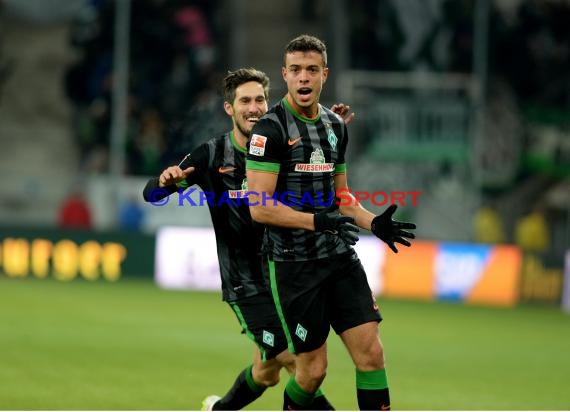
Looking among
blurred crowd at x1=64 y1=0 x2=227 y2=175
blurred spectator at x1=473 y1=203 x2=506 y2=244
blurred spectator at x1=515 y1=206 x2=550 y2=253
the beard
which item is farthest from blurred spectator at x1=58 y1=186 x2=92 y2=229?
the beard

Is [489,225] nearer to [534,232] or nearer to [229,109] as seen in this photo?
[534,232]

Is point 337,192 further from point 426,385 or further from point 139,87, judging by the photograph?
point 139,87

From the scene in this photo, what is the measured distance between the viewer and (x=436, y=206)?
19.9m

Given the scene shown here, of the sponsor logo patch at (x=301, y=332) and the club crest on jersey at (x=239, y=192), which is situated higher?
the club crest on jersey at (x=239, y=192)

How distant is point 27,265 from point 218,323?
615 cm

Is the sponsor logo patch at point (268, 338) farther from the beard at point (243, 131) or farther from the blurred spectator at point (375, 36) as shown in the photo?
the blurred spectator at point (375, 36)

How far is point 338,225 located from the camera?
640 cm

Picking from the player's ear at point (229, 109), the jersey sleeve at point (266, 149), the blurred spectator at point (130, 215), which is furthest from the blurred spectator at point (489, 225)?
the jersey sleeve at point (266, 149)

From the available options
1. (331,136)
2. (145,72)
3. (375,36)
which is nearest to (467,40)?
(375,36)

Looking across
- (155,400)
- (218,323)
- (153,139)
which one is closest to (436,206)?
(153,139)

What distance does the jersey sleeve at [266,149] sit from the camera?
656cm

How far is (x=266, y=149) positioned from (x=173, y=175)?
858mm

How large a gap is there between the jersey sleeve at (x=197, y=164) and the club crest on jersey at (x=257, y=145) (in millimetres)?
914

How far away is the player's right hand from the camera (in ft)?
23.6
